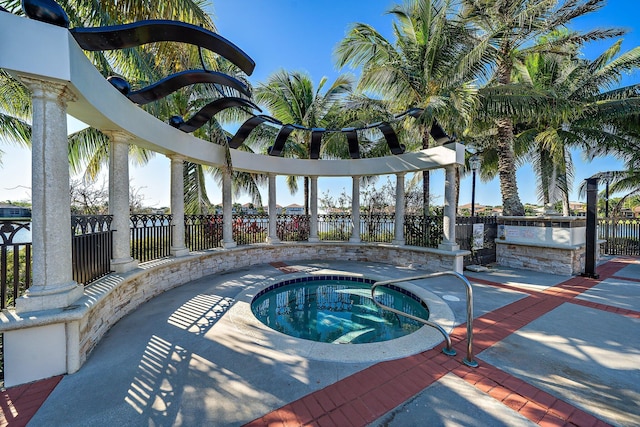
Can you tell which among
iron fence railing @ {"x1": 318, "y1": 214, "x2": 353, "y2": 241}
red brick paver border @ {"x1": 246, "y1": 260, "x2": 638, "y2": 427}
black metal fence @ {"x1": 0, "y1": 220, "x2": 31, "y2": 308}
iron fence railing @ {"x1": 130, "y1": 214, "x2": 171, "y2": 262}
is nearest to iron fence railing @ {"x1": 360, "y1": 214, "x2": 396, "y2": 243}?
iron fence railing @ {"x1": 318, "y1": 214, "x2": 353, "y2": 241}

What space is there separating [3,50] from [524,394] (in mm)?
6946

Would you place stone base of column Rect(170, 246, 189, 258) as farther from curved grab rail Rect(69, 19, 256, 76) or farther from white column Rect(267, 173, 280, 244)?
curved grab rail Rect(69, 19, 256, 76)

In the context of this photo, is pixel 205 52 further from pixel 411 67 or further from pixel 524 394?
pixel 524 394

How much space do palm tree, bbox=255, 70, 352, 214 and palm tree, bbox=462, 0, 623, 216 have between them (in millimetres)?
5720

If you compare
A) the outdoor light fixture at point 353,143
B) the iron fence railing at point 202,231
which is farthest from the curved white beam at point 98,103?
the iron fence railing at point 202,231

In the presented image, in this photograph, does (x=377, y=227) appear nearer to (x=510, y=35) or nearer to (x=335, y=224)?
(x=335, y=224)

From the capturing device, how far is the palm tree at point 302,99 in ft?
41.3

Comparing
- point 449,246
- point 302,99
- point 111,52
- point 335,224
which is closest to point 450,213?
point 449,246

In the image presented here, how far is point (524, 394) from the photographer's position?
2707mm

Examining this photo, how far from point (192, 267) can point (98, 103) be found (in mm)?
4741

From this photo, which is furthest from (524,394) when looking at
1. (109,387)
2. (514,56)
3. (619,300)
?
(514,56)

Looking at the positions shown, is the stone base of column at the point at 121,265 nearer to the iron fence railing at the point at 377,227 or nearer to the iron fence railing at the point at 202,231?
the iron fence railing at the point at 202,231

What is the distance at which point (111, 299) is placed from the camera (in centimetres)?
434

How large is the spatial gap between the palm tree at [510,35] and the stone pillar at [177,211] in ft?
32.0
